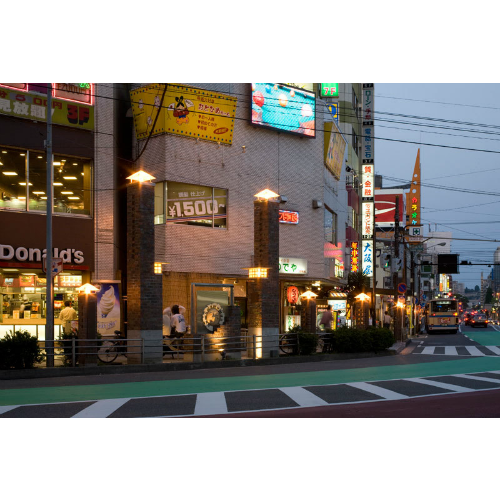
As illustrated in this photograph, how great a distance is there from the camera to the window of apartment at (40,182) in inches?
961

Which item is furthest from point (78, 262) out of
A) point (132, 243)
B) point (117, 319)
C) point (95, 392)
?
point (95, 392)

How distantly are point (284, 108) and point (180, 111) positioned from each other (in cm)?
613

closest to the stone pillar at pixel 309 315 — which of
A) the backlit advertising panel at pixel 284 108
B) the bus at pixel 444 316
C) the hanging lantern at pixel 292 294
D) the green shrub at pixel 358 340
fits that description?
the green shrub at pixel 358 340

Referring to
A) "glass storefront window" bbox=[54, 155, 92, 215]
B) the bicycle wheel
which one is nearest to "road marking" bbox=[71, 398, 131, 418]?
the bicycle wheel

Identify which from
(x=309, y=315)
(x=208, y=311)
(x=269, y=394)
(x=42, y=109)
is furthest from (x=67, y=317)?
(x=269, y=394)

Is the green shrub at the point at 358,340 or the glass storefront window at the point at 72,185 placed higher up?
the glass storefront window at the point at 72,185

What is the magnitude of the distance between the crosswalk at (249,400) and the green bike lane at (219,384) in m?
0.70

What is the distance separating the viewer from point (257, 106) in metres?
30.8

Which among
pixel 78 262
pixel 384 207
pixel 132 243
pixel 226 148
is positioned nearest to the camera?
pixel 132 243

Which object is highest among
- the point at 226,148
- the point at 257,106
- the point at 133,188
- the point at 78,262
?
the point at 257,106

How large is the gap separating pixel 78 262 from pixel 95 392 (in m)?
11.7

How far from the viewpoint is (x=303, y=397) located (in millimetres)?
13898

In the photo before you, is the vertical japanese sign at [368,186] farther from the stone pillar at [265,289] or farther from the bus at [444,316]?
the stone pillar at [265,289]
